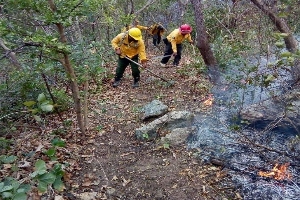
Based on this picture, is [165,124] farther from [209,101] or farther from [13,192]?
[13,192]

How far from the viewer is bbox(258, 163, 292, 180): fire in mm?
4076

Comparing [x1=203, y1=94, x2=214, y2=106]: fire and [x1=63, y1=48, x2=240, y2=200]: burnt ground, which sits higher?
[x1=203, y1=94, x2=214, y2=106]: fire

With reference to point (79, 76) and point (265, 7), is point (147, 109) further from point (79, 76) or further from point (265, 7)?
point (265, 7)

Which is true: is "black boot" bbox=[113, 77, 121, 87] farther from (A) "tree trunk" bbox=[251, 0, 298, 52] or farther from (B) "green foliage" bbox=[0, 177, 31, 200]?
(B) "green foliage" bbox=[0, 177, 31, 200]

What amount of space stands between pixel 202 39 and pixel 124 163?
13.3 feet

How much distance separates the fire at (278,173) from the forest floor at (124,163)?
56cm

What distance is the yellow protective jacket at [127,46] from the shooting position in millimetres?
7193

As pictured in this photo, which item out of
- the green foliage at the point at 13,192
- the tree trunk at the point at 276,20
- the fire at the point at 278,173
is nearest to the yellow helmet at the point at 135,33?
the tree trunk at the point at 276,20

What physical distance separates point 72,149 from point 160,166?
54.4 inches

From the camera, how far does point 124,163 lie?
4.56 m

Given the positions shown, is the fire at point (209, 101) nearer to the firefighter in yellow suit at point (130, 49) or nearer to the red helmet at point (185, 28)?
the firefighter in yellow suit at point (130, 49)

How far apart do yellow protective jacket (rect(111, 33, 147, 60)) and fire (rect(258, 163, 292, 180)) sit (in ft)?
13.6

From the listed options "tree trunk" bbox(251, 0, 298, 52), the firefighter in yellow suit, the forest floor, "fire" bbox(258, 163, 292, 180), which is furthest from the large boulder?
"tree trunk" bbox(251, 0, 298, 52)

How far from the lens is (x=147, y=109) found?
5863 millimetres
